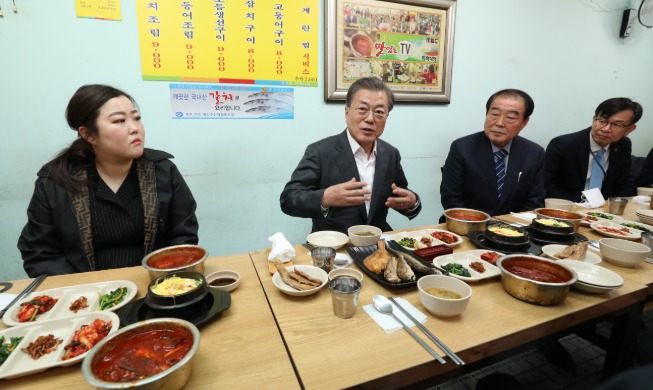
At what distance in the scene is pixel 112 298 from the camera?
1.16 m

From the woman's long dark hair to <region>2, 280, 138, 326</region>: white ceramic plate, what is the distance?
25.5 inches

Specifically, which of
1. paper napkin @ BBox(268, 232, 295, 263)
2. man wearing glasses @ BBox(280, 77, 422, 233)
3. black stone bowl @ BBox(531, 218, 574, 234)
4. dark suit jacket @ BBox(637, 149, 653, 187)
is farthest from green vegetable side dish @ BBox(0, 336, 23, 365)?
dark suit jacket @ BBox(637, 149, 653, 187)

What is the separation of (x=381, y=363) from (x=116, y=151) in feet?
5.41

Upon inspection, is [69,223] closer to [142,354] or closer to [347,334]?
[142,354]

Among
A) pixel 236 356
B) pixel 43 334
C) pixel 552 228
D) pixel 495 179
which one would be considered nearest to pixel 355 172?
pixel 552 228

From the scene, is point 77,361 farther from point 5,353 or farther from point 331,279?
point 331,279

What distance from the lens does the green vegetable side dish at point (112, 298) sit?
113cm

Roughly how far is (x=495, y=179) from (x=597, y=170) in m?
1.52

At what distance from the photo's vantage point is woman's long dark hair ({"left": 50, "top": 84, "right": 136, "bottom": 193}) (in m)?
1.60

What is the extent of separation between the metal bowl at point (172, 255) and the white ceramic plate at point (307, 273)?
320 mm

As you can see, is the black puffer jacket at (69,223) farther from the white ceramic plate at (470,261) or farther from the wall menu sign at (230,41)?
the white ceramic plate at (470,261)

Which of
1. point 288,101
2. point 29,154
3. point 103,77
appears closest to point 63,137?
point 29,154

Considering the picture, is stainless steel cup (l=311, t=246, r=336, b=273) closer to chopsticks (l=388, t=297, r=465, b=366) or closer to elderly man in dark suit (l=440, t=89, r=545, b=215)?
chopsticks (l=388, t=297, r=465, b=366)

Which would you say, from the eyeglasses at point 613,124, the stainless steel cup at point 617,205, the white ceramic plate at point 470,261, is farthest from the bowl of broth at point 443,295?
the eyeglasses at point 613,124
